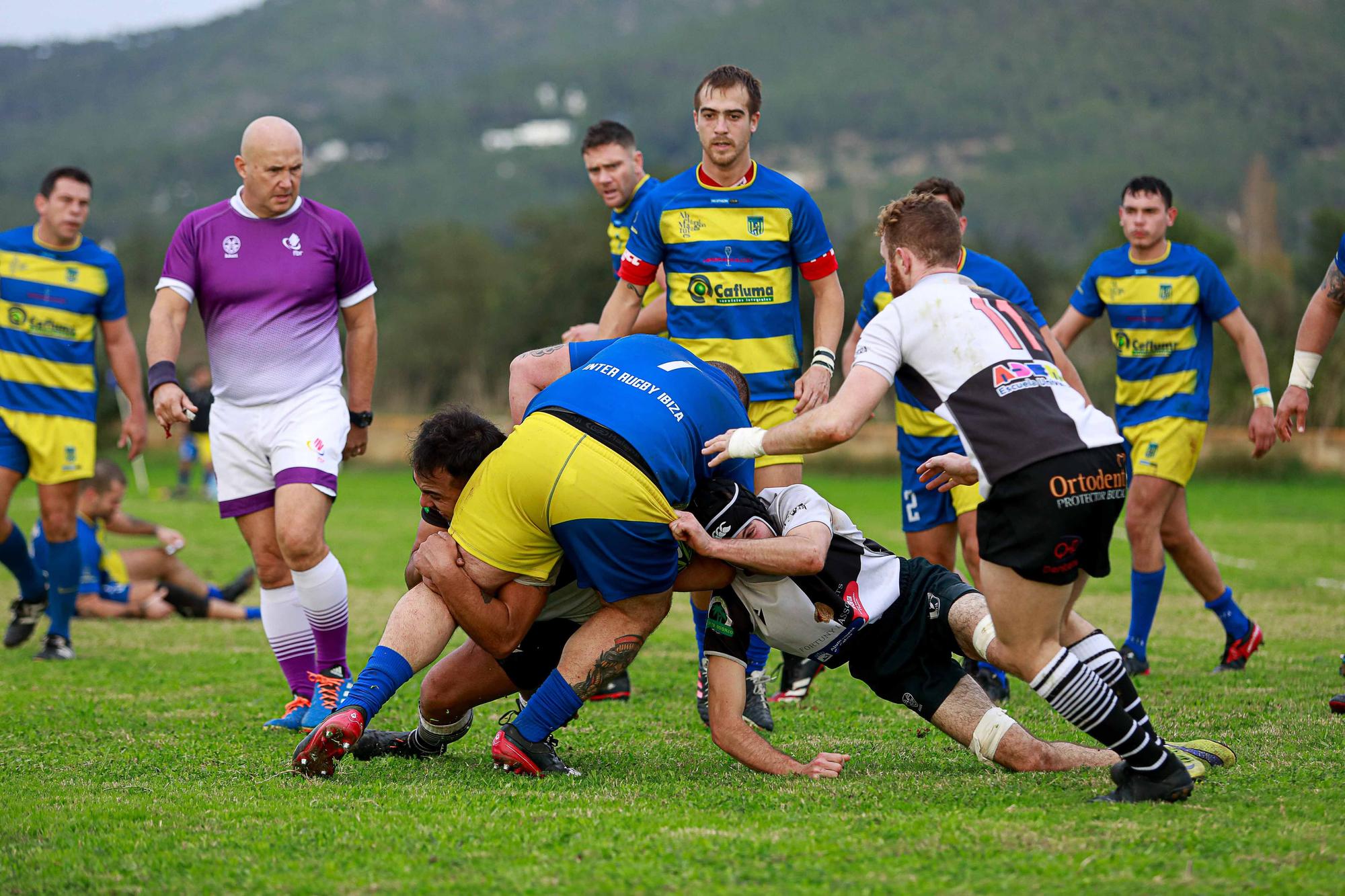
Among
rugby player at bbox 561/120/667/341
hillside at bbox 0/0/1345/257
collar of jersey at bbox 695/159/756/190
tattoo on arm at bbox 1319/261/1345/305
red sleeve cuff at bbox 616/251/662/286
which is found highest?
hillside at bbox 0/0/1345/257

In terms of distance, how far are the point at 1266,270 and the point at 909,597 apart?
140 feet

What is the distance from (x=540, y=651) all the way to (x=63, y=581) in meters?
4.39

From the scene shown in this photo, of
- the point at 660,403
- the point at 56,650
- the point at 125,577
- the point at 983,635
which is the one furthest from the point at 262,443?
the point at 125,577

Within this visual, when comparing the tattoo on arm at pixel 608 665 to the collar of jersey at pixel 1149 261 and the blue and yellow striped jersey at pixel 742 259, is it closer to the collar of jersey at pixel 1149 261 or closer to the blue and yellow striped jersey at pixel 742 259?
the blue and yellow striped jersey at pixel 742 259

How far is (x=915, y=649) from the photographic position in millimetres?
4648

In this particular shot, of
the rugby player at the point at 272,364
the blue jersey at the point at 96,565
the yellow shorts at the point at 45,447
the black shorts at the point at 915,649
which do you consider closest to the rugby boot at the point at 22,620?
the yellow shorts at the point at 45,447

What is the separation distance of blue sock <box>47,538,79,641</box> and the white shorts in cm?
248

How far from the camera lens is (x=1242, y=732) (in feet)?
16.6

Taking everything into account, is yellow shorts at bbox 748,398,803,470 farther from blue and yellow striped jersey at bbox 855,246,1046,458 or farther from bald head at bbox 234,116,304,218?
bald head at bbox 234,116,304,218

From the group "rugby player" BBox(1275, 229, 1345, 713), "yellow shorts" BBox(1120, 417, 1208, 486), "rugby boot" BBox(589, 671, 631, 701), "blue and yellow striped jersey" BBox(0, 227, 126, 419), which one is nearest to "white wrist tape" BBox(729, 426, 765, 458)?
"rugby boot" BBox(589, 671, 631, 701)

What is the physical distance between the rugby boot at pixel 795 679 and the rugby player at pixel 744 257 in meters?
0.41

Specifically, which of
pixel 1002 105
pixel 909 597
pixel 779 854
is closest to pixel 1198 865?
pixel 779 854

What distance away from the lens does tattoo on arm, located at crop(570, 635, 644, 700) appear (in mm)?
4480

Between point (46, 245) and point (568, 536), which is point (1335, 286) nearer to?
point (568, 536)
